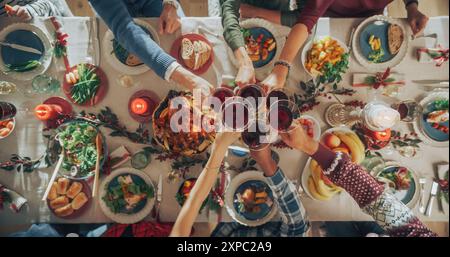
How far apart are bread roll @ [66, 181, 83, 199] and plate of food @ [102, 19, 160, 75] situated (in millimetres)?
518

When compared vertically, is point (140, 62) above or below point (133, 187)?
above

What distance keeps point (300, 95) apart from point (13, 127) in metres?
1.24

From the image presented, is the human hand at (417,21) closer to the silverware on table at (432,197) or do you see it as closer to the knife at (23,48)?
the silverware on table at (432,197)

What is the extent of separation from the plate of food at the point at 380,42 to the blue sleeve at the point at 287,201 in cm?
61

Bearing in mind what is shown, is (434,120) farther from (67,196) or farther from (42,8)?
(42,8)

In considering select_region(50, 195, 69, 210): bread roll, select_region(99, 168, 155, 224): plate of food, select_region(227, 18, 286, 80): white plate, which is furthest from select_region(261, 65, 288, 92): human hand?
select_region(50, 195, 69, 210): bread roll

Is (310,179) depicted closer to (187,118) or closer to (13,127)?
(187,118)

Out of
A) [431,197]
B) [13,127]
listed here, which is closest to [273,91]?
[431,197]

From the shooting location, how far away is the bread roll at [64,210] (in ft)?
4.39

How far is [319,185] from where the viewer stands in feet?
4.43

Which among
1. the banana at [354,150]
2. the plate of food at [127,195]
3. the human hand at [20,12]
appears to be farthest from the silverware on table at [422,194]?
the human hand at [20,12]

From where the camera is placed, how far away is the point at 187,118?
1208 mm

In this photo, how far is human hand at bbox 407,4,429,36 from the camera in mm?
1324

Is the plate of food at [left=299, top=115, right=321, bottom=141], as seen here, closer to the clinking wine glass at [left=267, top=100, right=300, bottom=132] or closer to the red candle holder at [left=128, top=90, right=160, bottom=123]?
the clinking wine glass at [left=267, top=100, right=300, bottom=132]
